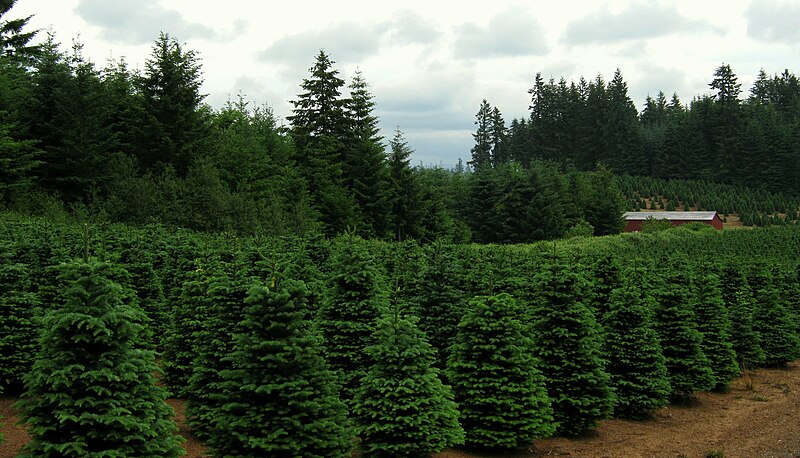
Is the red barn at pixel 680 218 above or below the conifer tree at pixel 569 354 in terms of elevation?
above

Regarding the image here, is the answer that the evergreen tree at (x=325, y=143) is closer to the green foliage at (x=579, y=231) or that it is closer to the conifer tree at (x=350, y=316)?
the green foliage at (x=579, y=231)

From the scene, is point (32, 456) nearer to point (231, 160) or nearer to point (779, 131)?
point (231, 160)

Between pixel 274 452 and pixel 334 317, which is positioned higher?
pixel 334 317

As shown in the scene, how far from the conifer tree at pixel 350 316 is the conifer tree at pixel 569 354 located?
12.0 feet

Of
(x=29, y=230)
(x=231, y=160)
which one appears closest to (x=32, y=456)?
(x=29, y=230)

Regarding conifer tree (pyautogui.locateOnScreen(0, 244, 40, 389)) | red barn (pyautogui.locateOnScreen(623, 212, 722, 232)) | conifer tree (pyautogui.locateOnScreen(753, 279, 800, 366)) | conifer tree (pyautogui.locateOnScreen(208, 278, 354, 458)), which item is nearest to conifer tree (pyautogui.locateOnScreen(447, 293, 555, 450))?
conifer tree (pyautogui.locateOnScreen(208, 278, 354, 458))

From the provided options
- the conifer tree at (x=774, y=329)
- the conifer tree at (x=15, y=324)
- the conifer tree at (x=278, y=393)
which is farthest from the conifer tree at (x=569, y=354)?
the conifer tree at (x=774, y=329)

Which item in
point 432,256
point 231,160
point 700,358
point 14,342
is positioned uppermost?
point 231,160

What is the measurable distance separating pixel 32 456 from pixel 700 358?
1449 centimetres

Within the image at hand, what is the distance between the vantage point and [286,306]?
787 centimetres

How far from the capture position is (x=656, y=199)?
8238cm

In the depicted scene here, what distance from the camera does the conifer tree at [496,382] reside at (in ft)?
35.9

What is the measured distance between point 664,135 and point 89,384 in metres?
103

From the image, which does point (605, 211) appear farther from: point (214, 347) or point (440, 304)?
point (214, 347)
